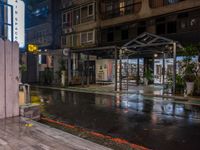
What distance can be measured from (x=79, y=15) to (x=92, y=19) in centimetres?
269

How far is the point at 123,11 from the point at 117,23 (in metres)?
1.56

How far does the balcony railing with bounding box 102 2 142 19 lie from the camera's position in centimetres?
2089

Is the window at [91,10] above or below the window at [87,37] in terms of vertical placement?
above

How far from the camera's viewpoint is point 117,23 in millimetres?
22094

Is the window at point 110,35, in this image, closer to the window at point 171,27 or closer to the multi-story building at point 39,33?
the window at point 171,27

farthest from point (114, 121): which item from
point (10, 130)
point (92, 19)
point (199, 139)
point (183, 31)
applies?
point (92, 19)

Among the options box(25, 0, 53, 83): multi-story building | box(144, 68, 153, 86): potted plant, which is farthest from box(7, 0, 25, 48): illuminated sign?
box(25, 0, 53, 83): multi-story building

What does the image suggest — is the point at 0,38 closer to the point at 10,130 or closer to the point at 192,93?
the point at 10,130

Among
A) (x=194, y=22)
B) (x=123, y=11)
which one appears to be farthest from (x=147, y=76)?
(x=123, y=11)

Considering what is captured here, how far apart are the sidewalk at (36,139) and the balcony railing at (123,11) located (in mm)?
18599

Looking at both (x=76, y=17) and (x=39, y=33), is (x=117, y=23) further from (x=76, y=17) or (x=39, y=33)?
(x=39, y=33)

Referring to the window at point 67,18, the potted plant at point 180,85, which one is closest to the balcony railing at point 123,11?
the window at point 67,18

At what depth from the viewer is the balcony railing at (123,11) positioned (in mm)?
20891

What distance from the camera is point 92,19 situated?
24.5 metres
